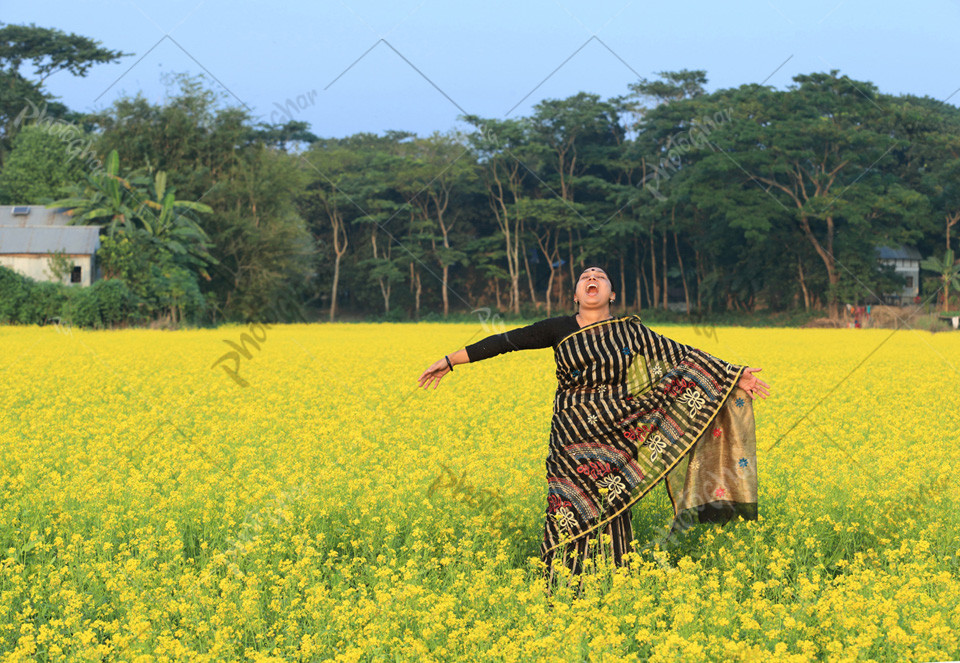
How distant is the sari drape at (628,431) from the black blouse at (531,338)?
69 millimetres

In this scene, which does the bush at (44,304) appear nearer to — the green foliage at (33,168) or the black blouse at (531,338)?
the green foliage at (33,168)

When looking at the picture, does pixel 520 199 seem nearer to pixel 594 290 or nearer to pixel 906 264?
pixel 906 264

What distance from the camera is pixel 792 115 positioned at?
3641cm

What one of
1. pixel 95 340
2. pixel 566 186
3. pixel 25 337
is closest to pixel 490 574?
pixel 95 340

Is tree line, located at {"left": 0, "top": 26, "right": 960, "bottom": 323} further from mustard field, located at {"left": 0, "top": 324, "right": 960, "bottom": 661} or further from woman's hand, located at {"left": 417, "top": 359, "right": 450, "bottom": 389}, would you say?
woman's hand, located at {"left": 417, "top": 359, "right": 450, "bottom": 389}

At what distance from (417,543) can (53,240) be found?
91.7 ft

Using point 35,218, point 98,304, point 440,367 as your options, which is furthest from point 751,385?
point 35,218

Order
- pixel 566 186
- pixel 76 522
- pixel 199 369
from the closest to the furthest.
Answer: pixel 76 522 → pixel 199 369 → pixel 566 186

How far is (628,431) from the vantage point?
4.86m

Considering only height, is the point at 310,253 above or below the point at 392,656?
above

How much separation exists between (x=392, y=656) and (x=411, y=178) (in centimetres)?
3981

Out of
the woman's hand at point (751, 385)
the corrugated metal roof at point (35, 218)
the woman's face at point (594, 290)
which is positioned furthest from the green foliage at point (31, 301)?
the woman's hand at point (751, 385)

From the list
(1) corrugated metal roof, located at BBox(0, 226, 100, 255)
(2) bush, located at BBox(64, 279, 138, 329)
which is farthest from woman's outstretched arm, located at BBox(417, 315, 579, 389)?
(1) corrugated metal roof, located at BBox(0, 226, 100, 255)

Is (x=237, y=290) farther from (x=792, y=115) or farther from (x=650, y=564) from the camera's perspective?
(x=650, y=564)
